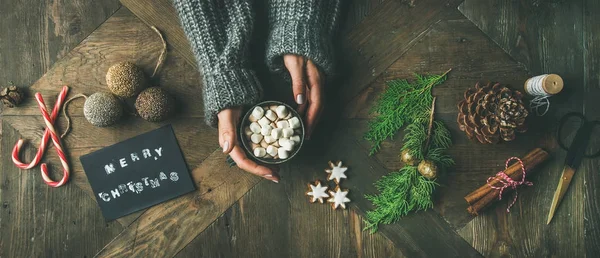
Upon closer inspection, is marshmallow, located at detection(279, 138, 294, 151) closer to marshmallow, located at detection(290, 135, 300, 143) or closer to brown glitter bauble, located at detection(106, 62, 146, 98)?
marshmallow, located at detection(290, 135, 300, 143)

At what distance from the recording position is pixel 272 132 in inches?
51.7

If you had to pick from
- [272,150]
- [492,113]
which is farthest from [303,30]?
[492,113]

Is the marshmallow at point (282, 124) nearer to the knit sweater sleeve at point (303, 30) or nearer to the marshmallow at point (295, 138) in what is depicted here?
the marshmallow at point (295, 138)

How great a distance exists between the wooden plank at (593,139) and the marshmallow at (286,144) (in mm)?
951

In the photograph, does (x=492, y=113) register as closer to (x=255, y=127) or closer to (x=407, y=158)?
(x=407, y=158)

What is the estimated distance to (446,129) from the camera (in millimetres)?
1486

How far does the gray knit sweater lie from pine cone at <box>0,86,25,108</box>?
1.94 feet

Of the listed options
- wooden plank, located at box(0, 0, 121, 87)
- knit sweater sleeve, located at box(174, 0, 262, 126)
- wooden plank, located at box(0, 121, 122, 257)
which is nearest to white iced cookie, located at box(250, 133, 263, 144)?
knit sweater sleeve, located at box(174, 0, 262, 126)

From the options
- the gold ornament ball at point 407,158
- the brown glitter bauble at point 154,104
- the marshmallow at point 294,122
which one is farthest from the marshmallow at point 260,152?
the gold ornament ball at point 407,158

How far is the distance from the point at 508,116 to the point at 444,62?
277 mm

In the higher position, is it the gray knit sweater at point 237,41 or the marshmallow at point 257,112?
the gray knit sweater at point 237,41

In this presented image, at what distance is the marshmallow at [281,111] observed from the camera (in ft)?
4.36

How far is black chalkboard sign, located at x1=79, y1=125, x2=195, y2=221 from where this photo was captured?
1505 mm

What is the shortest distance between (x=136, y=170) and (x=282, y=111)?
55cm
